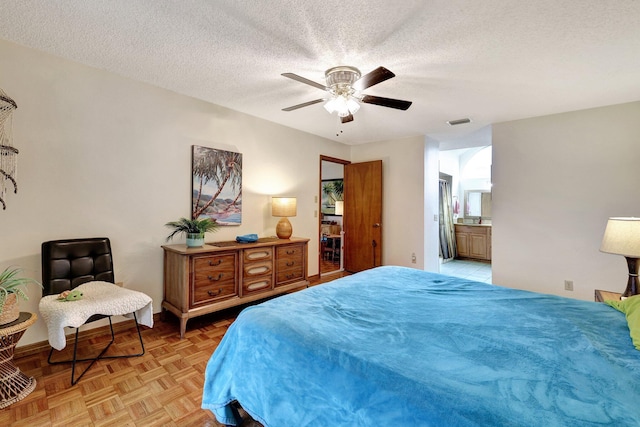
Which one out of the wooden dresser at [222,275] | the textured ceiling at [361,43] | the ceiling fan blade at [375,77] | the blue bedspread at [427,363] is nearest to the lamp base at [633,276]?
the blue bedspread at [427,363]

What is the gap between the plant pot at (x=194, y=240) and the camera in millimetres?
2841

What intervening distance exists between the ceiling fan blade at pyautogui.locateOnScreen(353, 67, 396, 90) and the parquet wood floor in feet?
7.33

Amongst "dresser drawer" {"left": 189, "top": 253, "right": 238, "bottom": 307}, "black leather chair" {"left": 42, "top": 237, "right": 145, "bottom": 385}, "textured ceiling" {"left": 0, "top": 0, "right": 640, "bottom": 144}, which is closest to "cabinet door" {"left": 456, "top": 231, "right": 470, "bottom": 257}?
"textured ceiling" {"left": 0, "top": 0, "right": 640, "bottom": 144}

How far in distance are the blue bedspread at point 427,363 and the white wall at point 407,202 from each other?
281 cm

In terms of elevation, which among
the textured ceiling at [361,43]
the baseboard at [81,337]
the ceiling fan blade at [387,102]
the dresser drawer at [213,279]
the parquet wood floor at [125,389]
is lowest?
the parquet wood floor at [125,389]

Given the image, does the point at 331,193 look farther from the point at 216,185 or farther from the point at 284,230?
the point at 216,185

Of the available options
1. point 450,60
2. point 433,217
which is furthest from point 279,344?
point 433,217

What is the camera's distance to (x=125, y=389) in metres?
1.84

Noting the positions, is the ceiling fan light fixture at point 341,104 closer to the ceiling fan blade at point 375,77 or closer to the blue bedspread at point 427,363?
the ceiling fan blade at point 375,77

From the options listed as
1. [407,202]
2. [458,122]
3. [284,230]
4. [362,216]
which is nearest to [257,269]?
[284,230]

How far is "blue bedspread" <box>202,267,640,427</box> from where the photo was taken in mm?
833

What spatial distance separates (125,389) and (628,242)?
133 inches

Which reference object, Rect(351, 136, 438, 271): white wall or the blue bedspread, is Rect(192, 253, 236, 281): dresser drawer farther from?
Rect(351, 136, 438, 271): white wall

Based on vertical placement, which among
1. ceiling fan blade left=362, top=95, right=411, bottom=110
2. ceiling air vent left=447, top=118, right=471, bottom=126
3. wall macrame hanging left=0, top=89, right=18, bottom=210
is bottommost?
wall macrame hanging left=0, top=89, right=18, bottom=210
